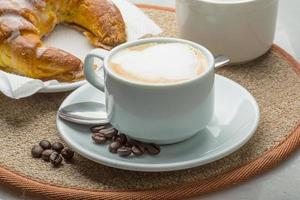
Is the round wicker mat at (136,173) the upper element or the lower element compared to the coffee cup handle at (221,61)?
lower

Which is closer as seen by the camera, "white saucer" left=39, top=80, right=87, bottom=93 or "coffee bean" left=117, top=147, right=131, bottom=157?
"coffee bean" left=117, top=147, right=131, bottom=157

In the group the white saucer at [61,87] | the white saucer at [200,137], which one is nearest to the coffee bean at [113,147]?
the white saucer at [200,137]

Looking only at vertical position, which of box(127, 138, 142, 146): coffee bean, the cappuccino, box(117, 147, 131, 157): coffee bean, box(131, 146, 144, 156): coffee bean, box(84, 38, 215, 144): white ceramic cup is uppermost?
the cappuccino

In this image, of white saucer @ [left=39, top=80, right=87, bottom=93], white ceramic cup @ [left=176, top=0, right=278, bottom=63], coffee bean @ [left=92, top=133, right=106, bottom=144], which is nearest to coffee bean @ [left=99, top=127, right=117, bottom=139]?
coffee bean @ [left=92, top=133, right=106, bottom=144]

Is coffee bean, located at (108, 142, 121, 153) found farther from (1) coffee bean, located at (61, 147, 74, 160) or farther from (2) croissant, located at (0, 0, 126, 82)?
(2) croissant, located at (0, 0, 126, 82)

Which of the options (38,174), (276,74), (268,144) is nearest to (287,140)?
(268,144)

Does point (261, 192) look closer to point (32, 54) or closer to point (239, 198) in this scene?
point (239, 198)

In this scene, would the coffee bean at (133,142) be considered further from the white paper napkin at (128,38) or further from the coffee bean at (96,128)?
the white paper napkin at (128,38)

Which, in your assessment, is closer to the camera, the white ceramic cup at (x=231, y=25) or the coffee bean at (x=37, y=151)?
the coffee bean at (x=37, y=151)
